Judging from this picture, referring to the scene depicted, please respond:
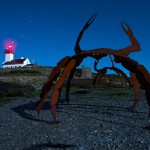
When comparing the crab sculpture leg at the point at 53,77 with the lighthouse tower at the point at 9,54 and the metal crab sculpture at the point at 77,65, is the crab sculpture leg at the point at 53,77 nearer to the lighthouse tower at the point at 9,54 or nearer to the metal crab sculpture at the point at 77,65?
the metal crab sculpture at the point at 77,65

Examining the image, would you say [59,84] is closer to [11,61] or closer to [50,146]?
[50,146]

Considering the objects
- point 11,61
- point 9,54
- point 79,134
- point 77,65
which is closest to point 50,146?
point 79,134

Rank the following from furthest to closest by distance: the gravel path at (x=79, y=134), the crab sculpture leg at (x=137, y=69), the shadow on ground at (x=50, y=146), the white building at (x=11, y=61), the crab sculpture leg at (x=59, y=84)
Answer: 1. the white building at (x=11, y=61)
2. the gravel path at (x=79, y=134)
3. the shadow on ground at (x=50, y=146)
4. the crab sculpture leg at (x=137, y=69)
5. the crab sculpture leg at (x=59, y=84)

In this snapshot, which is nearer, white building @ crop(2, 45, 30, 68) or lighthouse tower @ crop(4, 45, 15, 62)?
white building @ crop(2, 45, 30, 68)

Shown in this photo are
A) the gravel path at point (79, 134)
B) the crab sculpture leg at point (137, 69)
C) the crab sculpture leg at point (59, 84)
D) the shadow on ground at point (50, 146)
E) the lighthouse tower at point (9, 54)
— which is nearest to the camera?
the crab sculpture leg at point (59, 84)

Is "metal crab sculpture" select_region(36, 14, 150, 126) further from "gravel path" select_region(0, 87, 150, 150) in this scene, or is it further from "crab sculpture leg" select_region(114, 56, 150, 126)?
"gravel path" select_region(0, 87, 150, 150)

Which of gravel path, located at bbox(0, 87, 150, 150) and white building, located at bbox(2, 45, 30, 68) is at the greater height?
white building, located at bbox(2, 45, 30, 68)

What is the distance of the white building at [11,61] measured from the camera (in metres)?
129

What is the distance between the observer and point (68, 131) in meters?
12.6

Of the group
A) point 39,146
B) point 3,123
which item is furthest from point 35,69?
point 39,146

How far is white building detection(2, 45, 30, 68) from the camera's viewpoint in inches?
5069

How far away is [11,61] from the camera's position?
13475 centimetres

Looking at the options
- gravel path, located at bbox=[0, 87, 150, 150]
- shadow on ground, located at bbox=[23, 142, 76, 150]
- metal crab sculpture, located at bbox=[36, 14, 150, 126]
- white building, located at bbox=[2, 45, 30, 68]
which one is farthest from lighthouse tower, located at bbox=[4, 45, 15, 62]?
metal crab sculpture, located at bbox=[36, 14, 150, 126]

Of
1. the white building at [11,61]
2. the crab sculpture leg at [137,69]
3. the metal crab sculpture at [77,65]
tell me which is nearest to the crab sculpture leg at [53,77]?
the metal crab sculpture at [77,65]
